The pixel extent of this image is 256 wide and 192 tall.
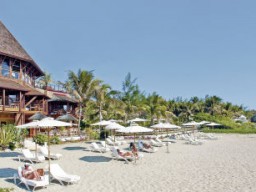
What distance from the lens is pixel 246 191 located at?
8602mm

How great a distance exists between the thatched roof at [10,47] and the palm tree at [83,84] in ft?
14.9

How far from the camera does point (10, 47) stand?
25719 mm

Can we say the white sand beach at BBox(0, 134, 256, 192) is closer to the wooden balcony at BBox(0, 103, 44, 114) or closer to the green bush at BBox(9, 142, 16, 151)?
the green bush at BBox(9, 142, 16, 151)

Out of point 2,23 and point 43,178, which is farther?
point 2,23

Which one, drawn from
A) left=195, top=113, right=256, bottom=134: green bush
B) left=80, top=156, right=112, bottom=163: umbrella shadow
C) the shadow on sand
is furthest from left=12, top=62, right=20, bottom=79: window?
left=195, top=113, right=256, bottom=134: green bush

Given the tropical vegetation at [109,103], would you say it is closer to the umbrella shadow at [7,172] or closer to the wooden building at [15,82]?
the wooden building at [15,82]

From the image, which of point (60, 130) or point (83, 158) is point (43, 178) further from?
point (60, 130)

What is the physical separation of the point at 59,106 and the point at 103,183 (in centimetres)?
2873

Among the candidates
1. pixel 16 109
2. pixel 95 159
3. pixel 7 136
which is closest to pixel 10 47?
pixel 16 109

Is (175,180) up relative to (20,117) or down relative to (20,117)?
down

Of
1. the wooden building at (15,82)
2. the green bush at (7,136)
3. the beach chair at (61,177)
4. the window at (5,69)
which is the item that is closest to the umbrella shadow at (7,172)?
the beach chair at (61,177)

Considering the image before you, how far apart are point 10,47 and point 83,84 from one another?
7.83 m

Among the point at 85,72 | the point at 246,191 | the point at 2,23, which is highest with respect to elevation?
the point at 2,23

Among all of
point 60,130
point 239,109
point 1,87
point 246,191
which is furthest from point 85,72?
point 239,109
